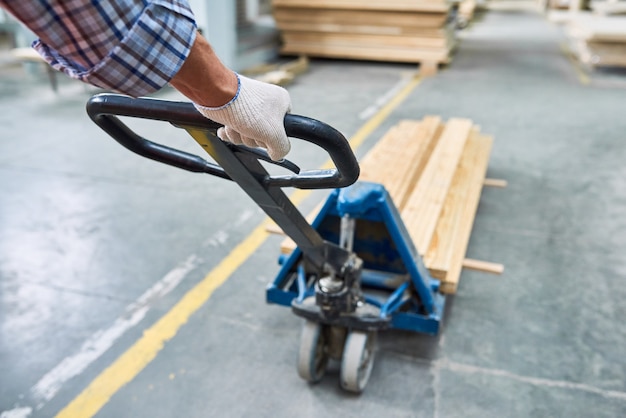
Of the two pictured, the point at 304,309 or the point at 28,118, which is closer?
the point at 304,309

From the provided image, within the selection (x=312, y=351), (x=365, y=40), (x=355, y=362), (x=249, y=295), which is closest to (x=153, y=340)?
(x=249, y=295)

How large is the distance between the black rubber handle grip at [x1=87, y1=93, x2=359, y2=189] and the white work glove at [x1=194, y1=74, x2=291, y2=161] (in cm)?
5

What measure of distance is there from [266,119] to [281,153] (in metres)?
0.12

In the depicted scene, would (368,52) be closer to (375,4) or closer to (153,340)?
(375,4)

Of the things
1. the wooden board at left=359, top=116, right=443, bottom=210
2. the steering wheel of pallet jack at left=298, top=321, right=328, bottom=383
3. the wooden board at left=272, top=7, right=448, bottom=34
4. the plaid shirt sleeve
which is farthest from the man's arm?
the wooden board at left=272, top=7, right=448, bottom=34

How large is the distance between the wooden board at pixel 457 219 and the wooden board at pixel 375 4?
5.32 meters

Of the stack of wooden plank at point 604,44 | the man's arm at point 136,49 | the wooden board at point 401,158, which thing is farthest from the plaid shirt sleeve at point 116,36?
the stack of wooden plank at point 604,44

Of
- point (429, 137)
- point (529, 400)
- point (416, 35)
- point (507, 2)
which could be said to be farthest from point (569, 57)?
point (507, 2)

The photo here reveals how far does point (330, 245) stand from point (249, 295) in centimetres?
110

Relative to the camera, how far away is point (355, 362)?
231 centimetres

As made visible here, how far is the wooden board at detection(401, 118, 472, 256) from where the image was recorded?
9.55 feet

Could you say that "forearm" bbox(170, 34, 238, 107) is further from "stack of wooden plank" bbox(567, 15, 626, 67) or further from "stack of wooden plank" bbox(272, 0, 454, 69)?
"stack of wooden plank" bbox(567, 15, 626, 67)

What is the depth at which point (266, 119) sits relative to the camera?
3.83 ft

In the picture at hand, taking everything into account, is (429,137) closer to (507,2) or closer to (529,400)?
(529,400)
